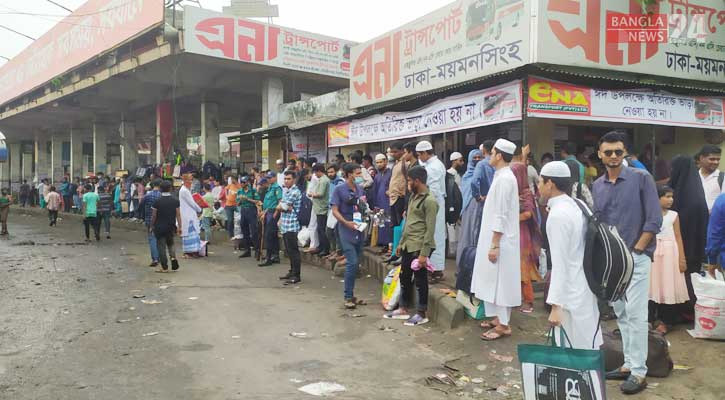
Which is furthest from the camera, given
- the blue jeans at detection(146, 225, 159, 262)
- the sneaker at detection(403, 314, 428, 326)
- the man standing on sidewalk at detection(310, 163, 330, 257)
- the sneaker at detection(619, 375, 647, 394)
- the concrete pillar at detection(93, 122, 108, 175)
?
the concrete pillar at detection(93, 122, 108, 175)

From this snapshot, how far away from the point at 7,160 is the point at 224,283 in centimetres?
4199

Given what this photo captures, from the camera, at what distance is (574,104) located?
7.20m

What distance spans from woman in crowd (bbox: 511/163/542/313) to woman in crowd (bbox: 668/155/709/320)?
52.1 inches

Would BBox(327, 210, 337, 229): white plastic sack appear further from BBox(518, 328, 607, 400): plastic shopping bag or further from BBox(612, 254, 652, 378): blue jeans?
BBox(518, 328, 607, 400): plastic shopping bag

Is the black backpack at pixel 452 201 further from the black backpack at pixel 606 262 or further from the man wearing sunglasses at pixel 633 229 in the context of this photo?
the black backpack at pixel 606 262

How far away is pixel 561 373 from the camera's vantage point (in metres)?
2.72

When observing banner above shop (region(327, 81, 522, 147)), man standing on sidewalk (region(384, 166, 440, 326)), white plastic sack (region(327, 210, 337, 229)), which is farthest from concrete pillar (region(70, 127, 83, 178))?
man standing on sidewalk (region(384, 166, 440, 326))

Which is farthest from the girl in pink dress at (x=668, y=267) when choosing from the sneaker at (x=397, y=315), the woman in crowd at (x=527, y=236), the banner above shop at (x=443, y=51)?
the banner above shop at (x=443, y=51)

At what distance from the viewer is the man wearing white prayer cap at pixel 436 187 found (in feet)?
21.8

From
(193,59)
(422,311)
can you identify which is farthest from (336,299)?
(193,59)

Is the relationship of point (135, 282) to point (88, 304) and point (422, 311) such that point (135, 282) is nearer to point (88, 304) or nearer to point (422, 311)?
point (88, 304)

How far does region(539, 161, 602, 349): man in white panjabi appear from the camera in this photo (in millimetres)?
3242

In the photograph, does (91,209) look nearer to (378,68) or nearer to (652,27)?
(378,68)

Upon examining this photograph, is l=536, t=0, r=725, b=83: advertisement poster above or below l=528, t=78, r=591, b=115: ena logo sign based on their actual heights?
above
